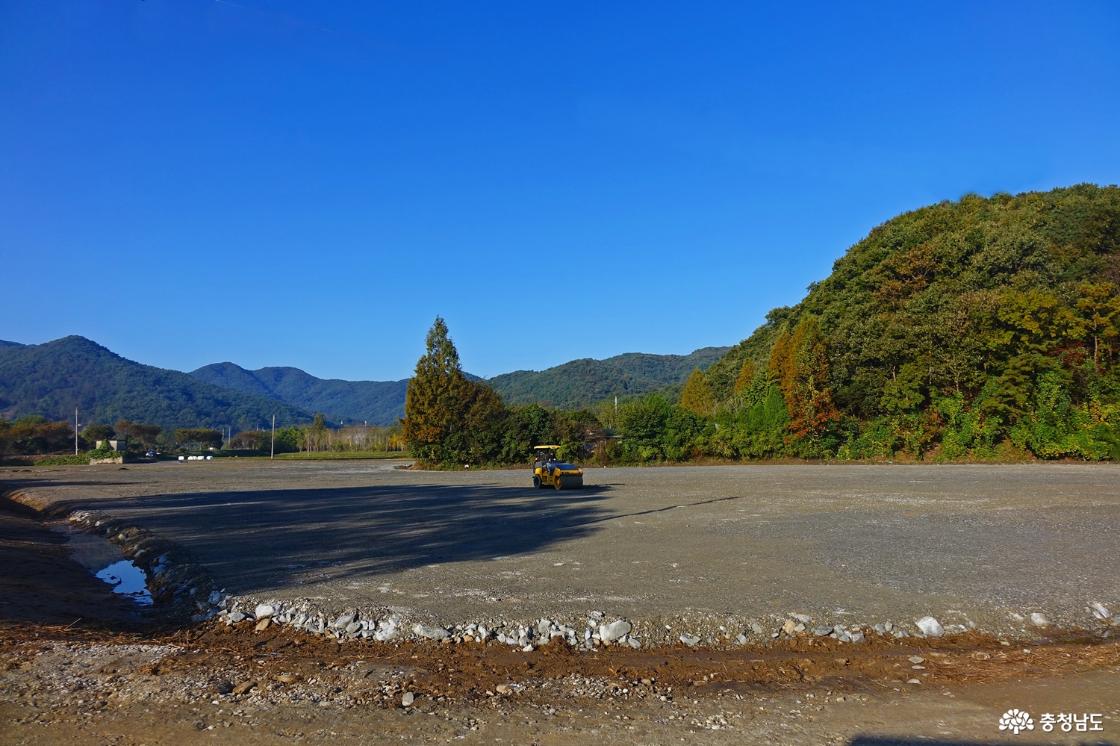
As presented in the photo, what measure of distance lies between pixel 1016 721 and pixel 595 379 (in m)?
170

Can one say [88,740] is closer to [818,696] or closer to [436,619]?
[436,619]

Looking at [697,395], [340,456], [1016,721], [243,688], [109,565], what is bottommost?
[340,456]

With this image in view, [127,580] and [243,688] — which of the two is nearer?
[243,688]

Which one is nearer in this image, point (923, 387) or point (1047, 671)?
point (1047, 671)

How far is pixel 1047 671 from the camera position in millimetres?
6309

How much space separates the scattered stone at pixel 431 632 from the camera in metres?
7.44

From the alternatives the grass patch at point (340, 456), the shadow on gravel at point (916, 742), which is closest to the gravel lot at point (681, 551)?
the shadow on gravel at point (916, 742)

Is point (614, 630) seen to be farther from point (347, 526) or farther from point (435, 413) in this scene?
point (435, 413)

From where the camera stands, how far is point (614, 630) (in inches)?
294

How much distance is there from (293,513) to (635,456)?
2922 centimetres

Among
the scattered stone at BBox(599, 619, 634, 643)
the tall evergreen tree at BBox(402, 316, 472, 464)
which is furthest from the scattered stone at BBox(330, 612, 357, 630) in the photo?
the tall evergreen tree at BBox(402, 316, 472, 464)

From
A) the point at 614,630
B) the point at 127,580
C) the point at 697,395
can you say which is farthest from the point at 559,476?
the point at 697,395

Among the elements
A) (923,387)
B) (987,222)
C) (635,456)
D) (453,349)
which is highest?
(987,222)

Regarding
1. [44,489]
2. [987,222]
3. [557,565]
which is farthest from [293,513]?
[987,222]
